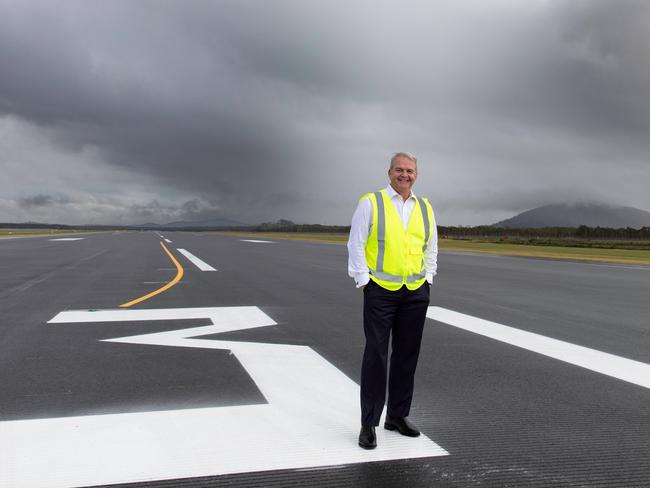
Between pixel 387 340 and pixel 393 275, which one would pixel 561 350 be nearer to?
pixel 387 340

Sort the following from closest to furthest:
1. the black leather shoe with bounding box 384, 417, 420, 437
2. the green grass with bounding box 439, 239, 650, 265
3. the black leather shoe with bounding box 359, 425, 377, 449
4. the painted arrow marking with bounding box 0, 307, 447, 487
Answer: the painted arrow marking with bounding box 0, 307, 447, 487, the black leather shoe with bounding box 359, 425, 377, 449, the black leather shoe with bounding box 384, 417, 420, 437, the green grass with bounding box 439, 239, 650, 265

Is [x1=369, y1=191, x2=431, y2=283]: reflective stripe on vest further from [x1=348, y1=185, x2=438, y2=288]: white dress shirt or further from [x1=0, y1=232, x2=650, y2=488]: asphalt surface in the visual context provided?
[x1=0, y1=232, x2=650, y2=488]: asphalt surface

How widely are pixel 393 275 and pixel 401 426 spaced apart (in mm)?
1122

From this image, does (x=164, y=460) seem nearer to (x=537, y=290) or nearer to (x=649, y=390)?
(x=649, y=390)

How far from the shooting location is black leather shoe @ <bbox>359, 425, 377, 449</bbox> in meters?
3.36

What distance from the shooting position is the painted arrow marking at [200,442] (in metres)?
3.04

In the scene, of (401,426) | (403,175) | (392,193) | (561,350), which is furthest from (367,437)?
(561,350)

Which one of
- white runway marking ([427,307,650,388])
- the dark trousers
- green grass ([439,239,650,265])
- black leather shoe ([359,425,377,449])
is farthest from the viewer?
green grass ([439,239,650,265])

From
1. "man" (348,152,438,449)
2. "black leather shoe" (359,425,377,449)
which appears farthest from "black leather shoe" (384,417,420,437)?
"black leather shoe" (359,425,377,449)

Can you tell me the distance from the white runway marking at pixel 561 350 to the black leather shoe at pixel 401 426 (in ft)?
8.97

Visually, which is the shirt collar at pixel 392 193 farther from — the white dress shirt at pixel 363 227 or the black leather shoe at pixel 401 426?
the black leather shoe at pixel 401 426

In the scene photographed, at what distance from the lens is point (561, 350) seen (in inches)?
246

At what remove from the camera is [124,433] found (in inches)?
141

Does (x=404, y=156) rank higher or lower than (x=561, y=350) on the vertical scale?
higher
